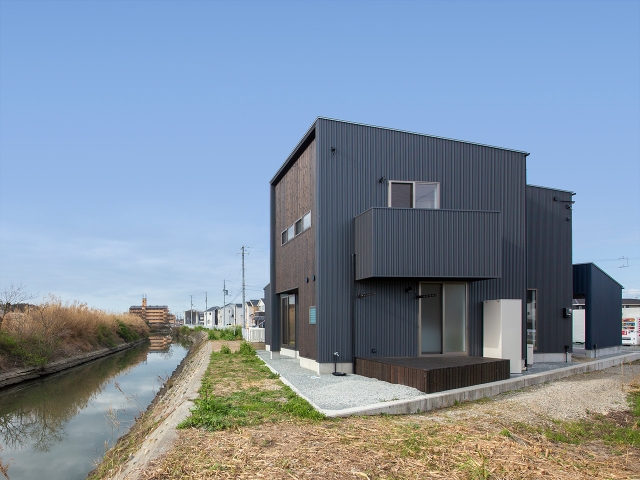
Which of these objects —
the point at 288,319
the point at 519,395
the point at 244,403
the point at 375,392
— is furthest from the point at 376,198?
the point at 288,319

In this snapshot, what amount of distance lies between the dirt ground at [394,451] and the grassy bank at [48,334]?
691 inches

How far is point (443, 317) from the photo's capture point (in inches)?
523

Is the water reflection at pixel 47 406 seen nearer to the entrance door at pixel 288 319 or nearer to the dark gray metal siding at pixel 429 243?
the entrance door at pixel 288 319

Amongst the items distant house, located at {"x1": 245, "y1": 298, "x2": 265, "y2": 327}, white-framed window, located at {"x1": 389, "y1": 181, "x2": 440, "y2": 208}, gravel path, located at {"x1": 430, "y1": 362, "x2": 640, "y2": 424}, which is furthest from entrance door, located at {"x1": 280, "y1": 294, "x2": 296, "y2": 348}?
distant house, located at {"x1": 245, "y1": 298, "x2": 265, "y2": 327}

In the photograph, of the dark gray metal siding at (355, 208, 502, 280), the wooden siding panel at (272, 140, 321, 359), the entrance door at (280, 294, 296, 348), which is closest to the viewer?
the dark gray metal siding at (355, 208, 502, 280)

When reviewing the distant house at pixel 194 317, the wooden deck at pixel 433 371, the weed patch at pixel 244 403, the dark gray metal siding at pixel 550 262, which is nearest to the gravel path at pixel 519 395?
the wooden deck at pixel 433 371

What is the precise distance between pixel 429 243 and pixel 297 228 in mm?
4976

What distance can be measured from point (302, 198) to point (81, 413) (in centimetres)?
874

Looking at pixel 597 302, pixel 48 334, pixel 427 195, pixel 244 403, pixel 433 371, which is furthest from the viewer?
pixel 48 334

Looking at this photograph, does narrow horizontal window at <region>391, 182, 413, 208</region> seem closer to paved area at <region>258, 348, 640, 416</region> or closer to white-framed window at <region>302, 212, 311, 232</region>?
white-framed window at <region>302, 212, 311, 232</region>

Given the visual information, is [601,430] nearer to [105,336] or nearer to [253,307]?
[105,336]

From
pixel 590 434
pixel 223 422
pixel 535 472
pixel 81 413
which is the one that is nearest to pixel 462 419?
pixel 590 434

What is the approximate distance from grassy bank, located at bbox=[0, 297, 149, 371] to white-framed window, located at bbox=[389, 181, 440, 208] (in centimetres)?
1605

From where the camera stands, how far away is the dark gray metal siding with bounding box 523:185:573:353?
52.8 feet
